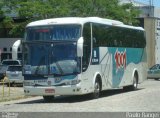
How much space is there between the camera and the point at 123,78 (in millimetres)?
29312

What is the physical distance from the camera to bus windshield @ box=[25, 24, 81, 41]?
75.8 feet

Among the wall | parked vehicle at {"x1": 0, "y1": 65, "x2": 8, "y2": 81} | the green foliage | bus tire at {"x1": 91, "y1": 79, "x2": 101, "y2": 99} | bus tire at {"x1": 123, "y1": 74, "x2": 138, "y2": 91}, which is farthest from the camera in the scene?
the wall

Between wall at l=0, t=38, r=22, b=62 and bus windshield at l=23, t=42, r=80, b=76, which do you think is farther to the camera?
wall at l=0, t=38, r=22, b=62

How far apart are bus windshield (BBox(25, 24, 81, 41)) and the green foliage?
18275 millimetres

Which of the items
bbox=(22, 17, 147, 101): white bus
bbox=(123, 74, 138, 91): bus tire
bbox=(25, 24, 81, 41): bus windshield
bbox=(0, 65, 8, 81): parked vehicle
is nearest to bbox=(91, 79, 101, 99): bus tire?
bbox=(22, 17, 147, 101): white bus

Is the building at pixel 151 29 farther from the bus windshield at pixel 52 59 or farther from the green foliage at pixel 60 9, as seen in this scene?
the bus windshield at pixel 52 59

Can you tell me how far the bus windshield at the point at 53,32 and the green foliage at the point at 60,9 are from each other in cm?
1828

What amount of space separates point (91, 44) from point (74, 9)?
20.5 m

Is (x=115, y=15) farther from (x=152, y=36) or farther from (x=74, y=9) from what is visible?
(x=152, y=36)

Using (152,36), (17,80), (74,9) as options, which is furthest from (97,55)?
(152,36)

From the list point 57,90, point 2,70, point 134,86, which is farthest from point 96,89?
point 2,70

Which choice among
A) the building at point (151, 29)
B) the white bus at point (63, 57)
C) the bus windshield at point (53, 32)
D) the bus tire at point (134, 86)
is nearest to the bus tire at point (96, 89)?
the white bus at point (63, 57)

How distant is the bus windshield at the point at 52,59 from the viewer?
22750 millimetres

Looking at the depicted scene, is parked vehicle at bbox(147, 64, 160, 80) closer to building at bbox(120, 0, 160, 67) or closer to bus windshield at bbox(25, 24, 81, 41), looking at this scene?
building at bbox(120, 0, 160, 67)
